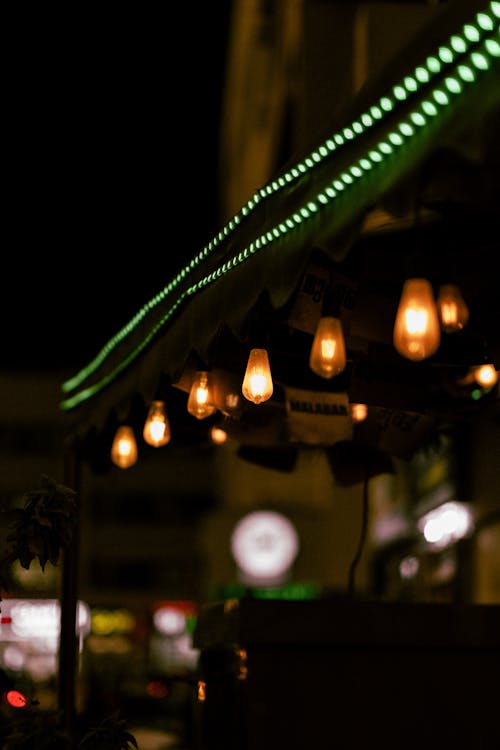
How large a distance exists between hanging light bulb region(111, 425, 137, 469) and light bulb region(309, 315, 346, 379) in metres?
3.22

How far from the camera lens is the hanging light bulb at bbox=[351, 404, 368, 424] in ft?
24.7

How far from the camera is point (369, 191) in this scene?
139 inches

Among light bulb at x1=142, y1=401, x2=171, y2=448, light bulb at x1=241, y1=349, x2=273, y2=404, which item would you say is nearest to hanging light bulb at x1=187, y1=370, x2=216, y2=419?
light bulb at x1=142, y1=401, x2=171, y2=448

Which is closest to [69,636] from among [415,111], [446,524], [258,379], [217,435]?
[217,435]

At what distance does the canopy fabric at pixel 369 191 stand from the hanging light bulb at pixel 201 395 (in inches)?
13.3

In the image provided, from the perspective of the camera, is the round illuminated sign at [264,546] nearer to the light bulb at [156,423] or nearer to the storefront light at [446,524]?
the storefront light at [446,524]

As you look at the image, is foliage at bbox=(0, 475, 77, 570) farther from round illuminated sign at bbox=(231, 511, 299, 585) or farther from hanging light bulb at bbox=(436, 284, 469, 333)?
round illuminated sign at bbox=(231, 511, 299, 585)

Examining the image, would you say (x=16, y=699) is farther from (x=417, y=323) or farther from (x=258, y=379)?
(x=417, y=323)

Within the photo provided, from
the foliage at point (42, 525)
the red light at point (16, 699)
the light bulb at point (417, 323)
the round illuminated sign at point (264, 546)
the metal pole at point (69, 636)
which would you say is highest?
the round illuminated sign at point (264, 546)

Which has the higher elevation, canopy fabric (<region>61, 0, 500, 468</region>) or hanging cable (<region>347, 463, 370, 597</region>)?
canopy fabric (<region>61, 0, 500, 468</region>)

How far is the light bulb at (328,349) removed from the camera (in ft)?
15.6

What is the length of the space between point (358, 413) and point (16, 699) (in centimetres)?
296

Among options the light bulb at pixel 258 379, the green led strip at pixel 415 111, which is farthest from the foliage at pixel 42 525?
the green led strip at pixel 415 111

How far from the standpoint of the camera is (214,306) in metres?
4.94
